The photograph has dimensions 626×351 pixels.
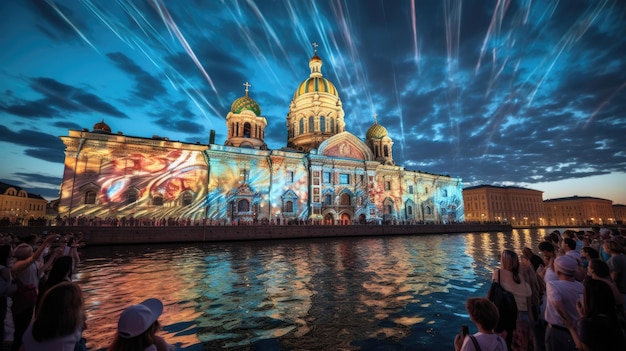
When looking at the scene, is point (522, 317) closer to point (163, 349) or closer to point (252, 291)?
point (163, 349)

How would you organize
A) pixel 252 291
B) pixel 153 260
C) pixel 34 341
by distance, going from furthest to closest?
pixel 153 260 → pixel 252 291 → pixel 34 341

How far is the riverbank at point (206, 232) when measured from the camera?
73.0ft

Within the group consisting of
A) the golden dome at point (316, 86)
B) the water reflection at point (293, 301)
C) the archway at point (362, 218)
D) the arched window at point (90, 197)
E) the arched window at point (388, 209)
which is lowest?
the water reflection at point (293, 301)

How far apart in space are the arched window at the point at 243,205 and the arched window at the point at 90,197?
14.3m

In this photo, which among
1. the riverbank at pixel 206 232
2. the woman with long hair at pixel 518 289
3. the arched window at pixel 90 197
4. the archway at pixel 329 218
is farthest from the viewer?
the archway at pixel 329 218

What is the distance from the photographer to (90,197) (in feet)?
94.4

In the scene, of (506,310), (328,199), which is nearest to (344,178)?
(328,199)

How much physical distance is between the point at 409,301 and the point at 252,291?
447 cm

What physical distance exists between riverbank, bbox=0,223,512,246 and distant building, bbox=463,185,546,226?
6321 centimetres

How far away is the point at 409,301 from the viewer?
750cm

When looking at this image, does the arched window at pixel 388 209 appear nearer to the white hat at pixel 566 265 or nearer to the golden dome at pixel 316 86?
the golden dome at pixel 316 86

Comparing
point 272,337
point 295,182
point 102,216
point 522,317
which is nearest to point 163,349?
point 272,337

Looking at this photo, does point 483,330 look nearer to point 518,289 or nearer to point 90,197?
point 518,289

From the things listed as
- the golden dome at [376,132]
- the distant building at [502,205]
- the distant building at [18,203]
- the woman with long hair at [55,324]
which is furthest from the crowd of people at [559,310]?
the distant building at [502,205]
